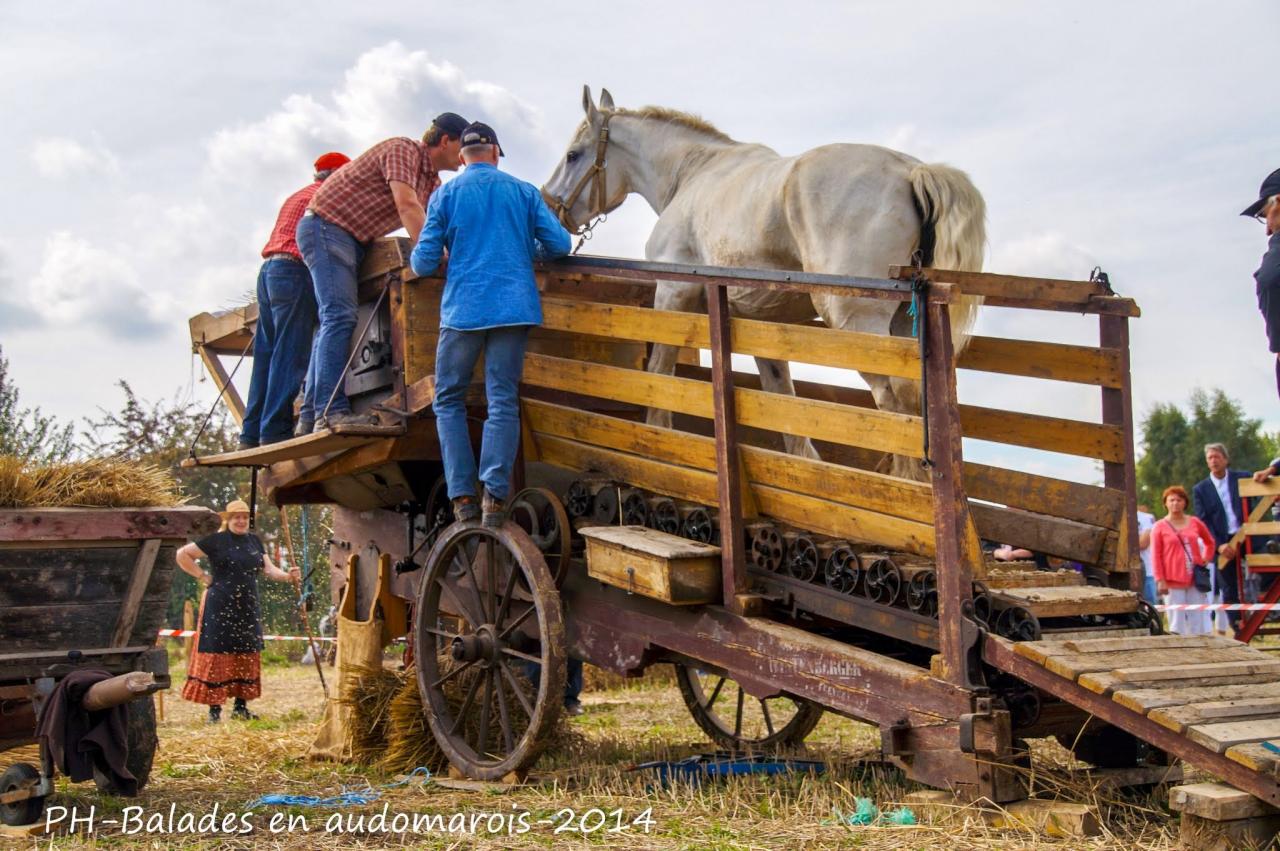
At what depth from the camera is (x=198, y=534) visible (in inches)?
224

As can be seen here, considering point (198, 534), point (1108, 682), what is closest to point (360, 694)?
point (198, 534)

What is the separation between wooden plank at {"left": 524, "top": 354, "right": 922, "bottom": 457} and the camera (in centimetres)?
476

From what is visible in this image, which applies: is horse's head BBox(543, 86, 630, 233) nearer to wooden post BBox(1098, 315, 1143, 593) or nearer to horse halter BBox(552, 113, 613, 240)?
horse halter BBox(552, 113, 613, 240)

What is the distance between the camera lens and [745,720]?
862cm

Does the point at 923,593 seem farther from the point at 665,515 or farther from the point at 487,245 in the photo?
the point at 487,245

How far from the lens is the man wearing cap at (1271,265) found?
5590mm

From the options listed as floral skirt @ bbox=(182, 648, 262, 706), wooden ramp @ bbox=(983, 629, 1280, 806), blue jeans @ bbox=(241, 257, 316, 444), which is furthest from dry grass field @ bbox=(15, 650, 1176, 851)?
floral skirt @ bbox=(182, 648, 262, 706)

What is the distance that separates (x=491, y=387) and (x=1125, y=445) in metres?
2.60

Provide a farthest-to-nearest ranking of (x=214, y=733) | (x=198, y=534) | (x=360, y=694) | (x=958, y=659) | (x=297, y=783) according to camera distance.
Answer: (x=214, y=733), (x=360, y=694), (x=297, y=783), (x=198, y=534), (x=958, y=659)

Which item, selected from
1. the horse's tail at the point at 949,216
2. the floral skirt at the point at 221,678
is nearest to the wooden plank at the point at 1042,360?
the horse's tail at the point at 949,216

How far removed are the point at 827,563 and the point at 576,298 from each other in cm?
208

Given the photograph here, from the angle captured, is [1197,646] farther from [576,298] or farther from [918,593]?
[576,298]

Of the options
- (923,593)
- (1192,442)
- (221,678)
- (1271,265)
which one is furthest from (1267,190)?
(1192,442)

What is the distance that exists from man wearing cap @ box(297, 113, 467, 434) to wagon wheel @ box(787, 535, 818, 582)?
252 centimetres
